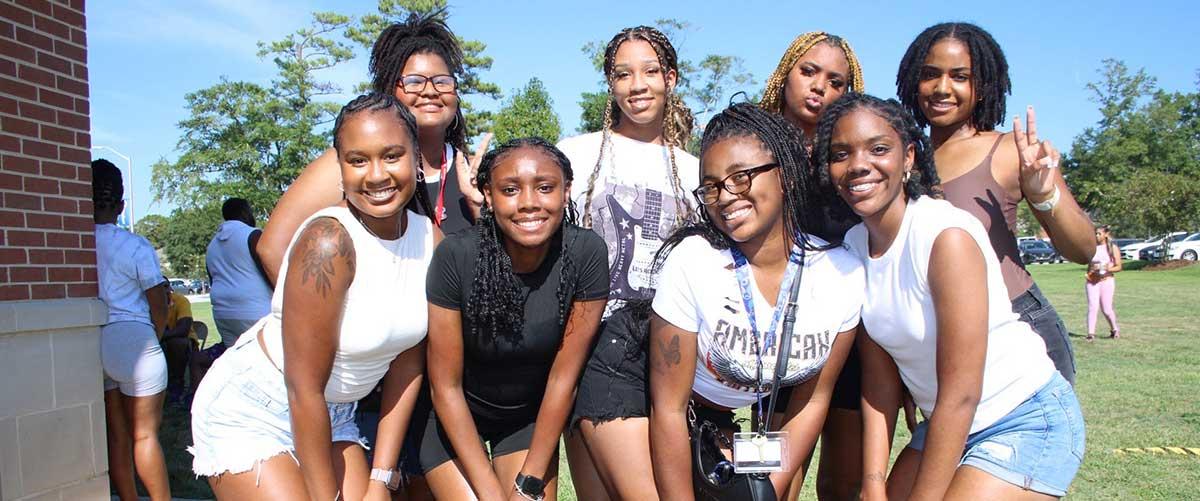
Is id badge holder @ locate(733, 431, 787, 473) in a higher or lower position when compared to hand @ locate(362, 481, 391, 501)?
higher

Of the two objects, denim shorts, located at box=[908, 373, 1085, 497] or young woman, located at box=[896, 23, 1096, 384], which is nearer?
denim shorts, located at box=[908, 373, 1085, 497]

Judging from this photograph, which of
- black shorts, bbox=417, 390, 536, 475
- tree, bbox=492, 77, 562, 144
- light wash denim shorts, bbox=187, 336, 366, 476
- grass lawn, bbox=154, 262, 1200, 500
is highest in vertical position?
tree, bbox=492, 77, 562, 144

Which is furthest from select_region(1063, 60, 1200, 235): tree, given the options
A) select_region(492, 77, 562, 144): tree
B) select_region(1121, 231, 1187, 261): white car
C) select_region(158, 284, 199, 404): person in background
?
select_region(158, 284, 199, 404): person in background

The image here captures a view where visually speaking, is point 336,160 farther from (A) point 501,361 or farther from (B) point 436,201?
(A) point 501,361

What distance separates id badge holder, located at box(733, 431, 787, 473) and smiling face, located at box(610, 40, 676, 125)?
164 centimetres

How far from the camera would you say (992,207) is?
10.5 feet

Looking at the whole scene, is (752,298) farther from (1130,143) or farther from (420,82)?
(1130,143)

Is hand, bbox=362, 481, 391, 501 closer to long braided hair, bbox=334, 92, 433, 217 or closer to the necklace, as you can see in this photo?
the necklace

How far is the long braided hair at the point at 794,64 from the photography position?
12.4ft

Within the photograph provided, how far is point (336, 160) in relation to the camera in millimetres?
3500

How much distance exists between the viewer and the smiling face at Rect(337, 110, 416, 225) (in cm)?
302

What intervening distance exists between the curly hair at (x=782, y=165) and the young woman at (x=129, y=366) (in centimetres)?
389

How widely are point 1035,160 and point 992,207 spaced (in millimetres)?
264

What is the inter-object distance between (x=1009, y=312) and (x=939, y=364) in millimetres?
390
